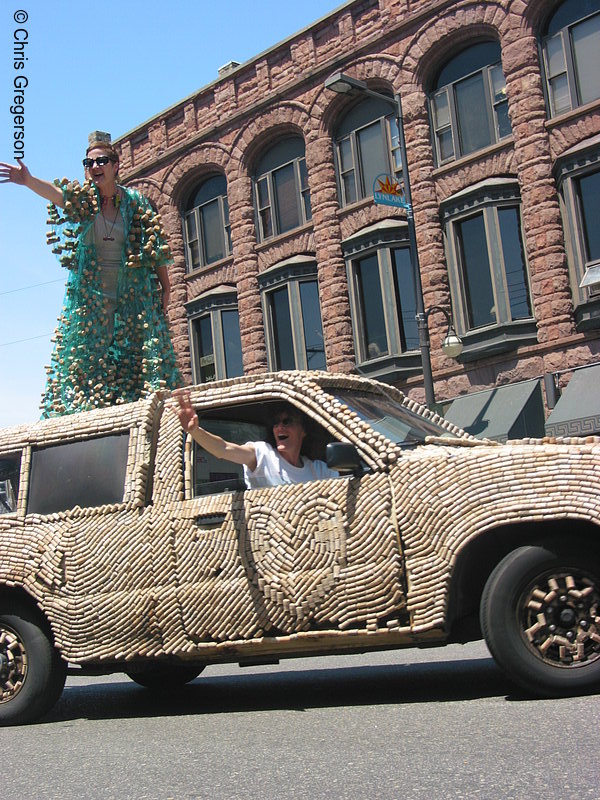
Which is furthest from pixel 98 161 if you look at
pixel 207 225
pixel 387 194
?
pixel 207 225

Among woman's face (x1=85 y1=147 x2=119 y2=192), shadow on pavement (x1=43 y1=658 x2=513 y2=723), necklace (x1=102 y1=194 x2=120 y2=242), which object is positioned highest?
woman's face (x1=85 y1=147 x2=119 y2=192)

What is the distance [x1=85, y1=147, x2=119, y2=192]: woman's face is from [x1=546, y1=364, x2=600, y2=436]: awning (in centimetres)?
1227

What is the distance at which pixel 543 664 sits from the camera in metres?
4.93

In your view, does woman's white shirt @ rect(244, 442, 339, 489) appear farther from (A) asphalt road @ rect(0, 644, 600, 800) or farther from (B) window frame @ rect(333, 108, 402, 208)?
(B) window frame @ rect(333, 108, 402, 208)

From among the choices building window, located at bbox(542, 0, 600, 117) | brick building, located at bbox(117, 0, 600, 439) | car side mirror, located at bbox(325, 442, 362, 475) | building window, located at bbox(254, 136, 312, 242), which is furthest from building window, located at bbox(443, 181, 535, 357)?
car side mirror, located at bbox(325, 442, 362, 475)

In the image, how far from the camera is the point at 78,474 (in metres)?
6.74

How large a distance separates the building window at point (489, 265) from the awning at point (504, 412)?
0.93 m

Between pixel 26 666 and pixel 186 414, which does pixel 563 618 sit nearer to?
pixel 186 414

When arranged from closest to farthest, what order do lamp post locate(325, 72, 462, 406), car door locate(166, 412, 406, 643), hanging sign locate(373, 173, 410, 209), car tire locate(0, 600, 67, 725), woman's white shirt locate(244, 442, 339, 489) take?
car door locate(166, 412, 406, 643)
woman's white shirt locate(244, 442, 339, 489)
car tire locate(0, 600, 67, 725)
lamp post locate(325, 72, 462, 406)
hanging sign locate(373, 173, 410, 209)

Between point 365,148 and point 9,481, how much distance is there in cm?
1874

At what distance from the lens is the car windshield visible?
19.2 feet

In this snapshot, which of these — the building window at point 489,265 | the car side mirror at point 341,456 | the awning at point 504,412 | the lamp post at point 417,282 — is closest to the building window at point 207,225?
the building window at point 489,265

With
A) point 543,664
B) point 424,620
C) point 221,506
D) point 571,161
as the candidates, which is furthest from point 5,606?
point 571,161

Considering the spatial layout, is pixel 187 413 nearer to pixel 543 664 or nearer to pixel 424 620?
pixel 424 620
